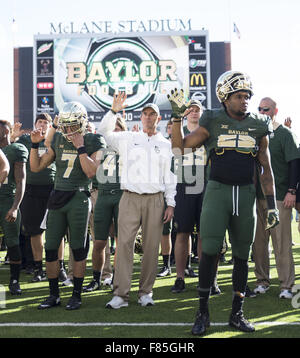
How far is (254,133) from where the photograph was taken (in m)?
4.14

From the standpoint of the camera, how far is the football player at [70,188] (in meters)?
4.82

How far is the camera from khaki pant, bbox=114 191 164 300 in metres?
5.03

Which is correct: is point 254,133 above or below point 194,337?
above

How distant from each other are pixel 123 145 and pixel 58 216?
996 millimetres

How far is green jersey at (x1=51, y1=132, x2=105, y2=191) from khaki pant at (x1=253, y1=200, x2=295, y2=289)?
6.34 ft

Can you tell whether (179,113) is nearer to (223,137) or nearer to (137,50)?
(223,137)

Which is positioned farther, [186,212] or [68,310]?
[186,212]

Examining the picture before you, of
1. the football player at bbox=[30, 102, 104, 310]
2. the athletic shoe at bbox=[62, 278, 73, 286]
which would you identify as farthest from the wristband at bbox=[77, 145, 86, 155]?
the athletic shoe at bbox=[62, 278, 73, 286]

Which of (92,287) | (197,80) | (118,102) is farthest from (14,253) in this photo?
(197,80)

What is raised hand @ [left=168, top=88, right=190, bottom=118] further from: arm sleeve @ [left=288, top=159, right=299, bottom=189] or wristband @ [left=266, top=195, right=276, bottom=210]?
arm sleeve @ [left=288, top=159, right=299, bottom=189]

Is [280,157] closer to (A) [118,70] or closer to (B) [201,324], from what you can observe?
(B) [201,324]

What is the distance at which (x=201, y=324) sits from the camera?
12.9 feet

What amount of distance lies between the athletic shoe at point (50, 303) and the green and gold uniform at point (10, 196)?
983 millimetres
